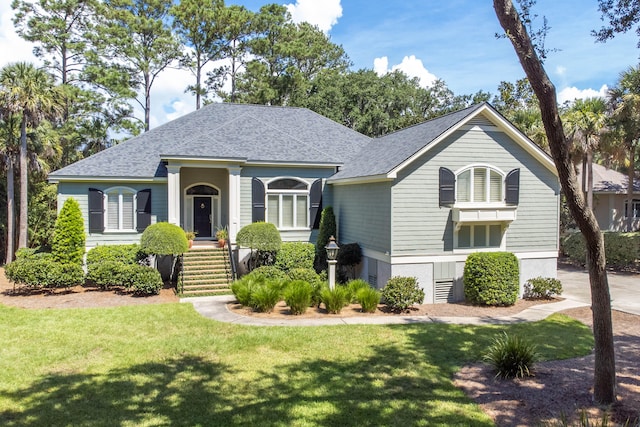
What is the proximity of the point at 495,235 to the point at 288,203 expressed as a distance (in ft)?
26.8

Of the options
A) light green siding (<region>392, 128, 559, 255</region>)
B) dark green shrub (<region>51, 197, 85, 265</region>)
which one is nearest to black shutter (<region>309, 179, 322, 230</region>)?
light green siding (<region>392, 128, 559, 255</region>)

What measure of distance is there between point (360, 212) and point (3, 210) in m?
19.8

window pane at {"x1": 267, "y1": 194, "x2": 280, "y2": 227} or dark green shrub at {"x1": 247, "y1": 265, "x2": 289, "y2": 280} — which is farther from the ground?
window pane at {"x1": 267, "y1": 194, "x2": 280, "y2": 227}

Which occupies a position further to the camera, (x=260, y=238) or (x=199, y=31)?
(x=199, y=31)

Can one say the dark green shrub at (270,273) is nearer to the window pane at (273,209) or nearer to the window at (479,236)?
the window pane at (273,209)

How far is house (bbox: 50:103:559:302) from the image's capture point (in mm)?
14234

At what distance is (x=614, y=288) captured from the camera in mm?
16594

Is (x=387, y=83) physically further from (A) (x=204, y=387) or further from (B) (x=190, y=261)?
(A) (x=204, y=387)

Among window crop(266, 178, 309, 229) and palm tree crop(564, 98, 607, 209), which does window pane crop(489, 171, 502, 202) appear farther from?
palm tree crop(564, 98, 607, 209)

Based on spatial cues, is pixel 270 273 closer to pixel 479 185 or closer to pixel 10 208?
pixel 479 185

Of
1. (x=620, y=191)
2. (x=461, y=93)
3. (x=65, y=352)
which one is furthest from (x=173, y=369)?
(x=461, y=93)

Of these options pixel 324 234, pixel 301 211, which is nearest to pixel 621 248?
pixel 324 234

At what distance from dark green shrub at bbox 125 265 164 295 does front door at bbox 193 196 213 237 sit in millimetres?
4863

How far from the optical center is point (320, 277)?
1541 cm
